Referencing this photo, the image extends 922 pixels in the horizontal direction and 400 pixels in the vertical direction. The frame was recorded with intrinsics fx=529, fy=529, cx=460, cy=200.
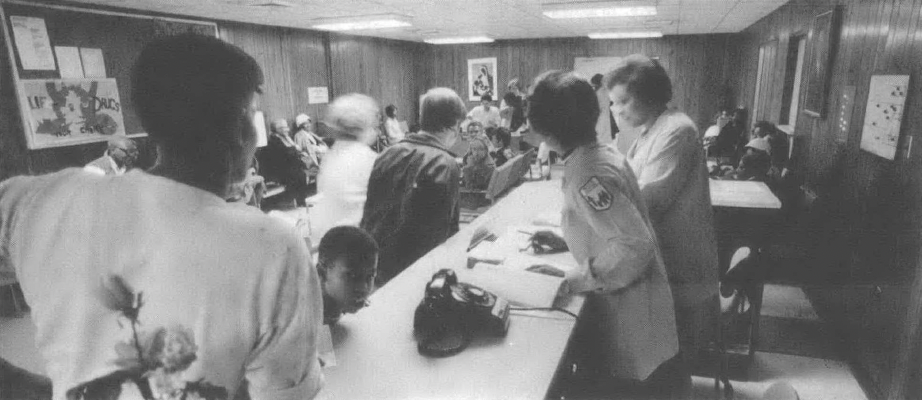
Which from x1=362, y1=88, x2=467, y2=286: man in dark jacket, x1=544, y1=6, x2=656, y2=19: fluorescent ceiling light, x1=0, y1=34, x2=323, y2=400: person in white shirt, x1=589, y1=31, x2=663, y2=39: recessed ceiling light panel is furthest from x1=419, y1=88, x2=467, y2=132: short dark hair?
x1=589, y1=31, x2=663, y2=39: recessed ceiling light panel

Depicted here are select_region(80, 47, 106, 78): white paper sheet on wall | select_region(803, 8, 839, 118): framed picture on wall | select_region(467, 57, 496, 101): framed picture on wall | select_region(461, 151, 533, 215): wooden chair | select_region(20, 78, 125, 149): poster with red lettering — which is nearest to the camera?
select_region(803, 8, 839, 118): framed picture on wall

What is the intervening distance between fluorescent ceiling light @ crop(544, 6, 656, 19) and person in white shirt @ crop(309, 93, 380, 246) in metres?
4.22

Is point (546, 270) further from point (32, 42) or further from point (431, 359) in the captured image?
point (32, 42)

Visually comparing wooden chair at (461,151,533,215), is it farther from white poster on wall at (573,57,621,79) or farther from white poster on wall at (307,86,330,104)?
white poster on wall at (573,57,621,79)

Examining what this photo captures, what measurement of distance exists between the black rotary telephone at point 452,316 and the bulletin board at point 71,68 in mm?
4035

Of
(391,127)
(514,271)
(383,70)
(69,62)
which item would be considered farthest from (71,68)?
(383,70)

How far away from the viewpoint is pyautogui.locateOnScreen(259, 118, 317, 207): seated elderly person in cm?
671

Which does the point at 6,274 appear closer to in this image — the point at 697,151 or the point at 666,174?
the point at 666,174

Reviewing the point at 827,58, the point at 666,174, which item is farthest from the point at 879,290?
the point at 827,58

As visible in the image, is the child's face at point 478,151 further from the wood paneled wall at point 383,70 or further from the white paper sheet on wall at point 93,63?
the wood paneled wall at point 383,70

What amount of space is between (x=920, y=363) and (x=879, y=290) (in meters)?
0.61

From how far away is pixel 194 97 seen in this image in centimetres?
66

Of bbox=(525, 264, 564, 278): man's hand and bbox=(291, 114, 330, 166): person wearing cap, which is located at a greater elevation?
bbox=(525, 264, 564, 278): man's hand

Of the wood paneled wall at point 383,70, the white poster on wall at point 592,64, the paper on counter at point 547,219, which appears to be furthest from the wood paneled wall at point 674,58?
the paper on counter at point 547,219
